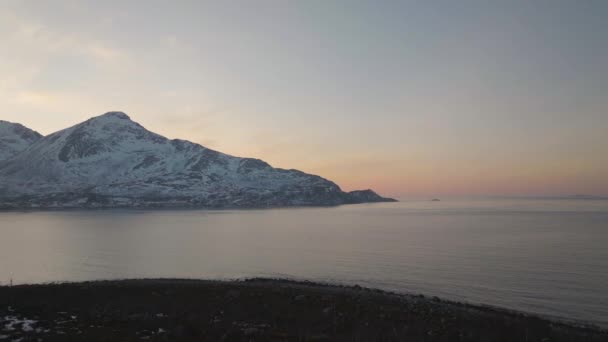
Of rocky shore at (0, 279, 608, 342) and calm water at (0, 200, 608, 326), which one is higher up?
rocky shore at (0, 279, 608, 342)

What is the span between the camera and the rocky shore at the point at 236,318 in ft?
69.2

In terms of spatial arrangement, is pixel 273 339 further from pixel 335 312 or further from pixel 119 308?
pixel 119 308

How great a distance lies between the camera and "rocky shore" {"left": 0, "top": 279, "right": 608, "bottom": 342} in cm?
2109

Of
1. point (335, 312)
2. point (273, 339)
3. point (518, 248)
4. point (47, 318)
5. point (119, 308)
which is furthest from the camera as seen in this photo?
point (518, 248)

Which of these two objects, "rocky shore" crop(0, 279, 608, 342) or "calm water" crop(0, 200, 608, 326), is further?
"calm water" crop(0, 200, 608, 326)

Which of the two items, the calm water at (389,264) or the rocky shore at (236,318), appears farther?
the calm water at (389,264)

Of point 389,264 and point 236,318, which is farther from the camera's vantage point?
point 389,264

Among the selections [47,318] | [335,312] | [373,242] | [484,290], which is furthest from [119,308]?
[373,242]

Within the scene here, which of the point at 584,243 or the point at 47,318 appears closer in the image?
the point at 47,318

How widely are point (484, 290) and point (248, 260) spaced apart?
45.1 m

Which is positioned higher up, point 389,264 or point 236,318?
point 236,318

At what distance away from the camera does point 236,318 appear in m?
28.6

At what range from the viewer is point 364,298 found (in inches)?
1398

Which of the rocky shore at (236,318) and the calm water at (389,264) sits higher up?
the rocky shore at (236,318)
